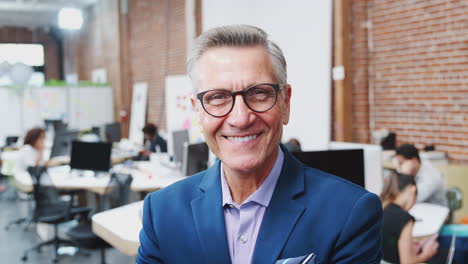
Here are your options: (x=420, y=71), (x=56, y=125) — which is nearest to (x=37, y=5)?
(x=56, y=125)

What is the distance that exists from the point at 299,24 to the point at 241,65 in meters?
5.39

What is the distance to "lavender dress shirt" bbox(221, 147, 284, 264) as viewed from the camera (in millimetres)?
1257

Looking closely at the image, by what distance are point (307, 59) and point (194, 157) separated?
270 cm

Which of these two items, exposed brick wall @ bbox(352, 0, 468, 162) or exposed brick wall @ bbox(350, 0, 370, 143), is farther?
exposed brick wall @ bbox(350, 0, 370, 143)

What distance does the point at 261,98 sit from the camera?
46.5 inches

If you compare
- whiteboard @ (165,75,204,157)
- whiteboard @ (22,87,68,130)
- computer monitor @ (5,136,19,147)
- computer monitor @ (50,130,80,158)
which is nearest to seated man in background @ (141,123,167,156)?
computer monitor @ (50,130,80,158)

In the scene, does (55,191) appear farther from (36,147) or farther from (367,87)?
(367,87)

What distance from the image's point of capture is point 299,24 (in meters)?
6.30

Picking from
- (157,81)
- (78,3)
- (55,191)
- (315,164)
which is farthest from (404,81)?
(78,3)

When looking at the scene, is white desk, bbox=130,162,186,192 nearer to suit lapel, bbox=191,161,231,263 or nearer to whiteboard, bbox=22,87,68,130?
suit lapel, bbox=191,161,231,263

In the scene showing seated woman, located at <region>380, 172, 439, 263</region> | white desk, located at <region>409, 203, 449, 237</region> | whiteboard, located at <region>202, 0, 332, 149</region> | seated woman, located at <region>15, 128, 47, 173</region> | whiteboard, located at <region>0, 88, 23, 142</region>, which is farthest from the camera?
whiteboard, located at <region>0, 88, 23, 142</region>

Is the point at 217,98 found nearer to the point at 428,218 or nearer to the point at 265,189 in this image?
the point at 265,189

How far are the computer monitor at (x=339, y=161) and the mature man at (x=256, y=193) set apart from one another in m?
1.30

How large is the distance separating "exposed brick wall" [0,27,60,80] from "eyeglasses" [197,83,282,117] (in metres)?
16.3
